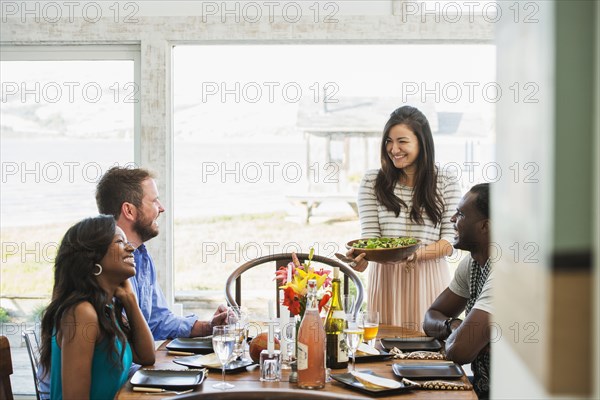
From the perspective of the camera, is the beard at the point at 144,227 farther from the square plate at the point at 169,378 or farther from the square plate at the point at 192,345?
the square plate at the point at 169,378

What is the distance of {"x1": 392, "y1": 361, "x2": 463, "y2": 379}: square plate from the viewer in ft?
6.97

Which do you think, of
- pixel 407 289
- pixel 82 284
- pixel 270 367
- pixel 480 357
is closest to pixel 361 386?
pixel 270 367

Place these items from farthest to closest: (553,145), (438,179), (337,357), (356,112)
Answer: (356,112), (438,179), (337,357), (553,145)

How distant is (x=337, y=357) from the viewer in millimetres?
2244

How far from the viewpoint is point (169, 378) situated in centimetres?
212

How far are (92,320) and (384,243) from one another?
130cm

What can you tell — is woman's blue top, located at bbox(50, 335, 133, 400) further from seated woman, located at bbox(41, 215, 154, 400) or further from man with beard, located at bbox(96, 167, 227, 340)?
man with beard, located at bbox(96, 167, 227, 340)

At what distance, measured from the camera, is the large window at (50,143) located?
405 cm

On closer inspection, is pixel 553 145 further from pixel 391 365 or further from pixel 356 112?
pixel 356 112

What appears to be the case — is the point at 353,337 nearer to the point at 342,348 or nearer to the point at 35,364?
the point at 342,348

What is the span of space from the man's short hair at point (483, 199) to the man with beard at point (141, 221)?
963 mm

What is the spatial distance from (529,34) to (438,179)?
8.61ft

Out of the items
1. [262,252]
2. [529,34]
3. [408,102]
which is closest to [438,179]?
[408,102]

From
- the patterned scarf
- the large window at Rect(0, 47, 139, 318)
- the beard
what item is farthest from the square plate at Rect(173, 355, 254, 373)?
the large window at Rect(0, 47, 139, 318)
